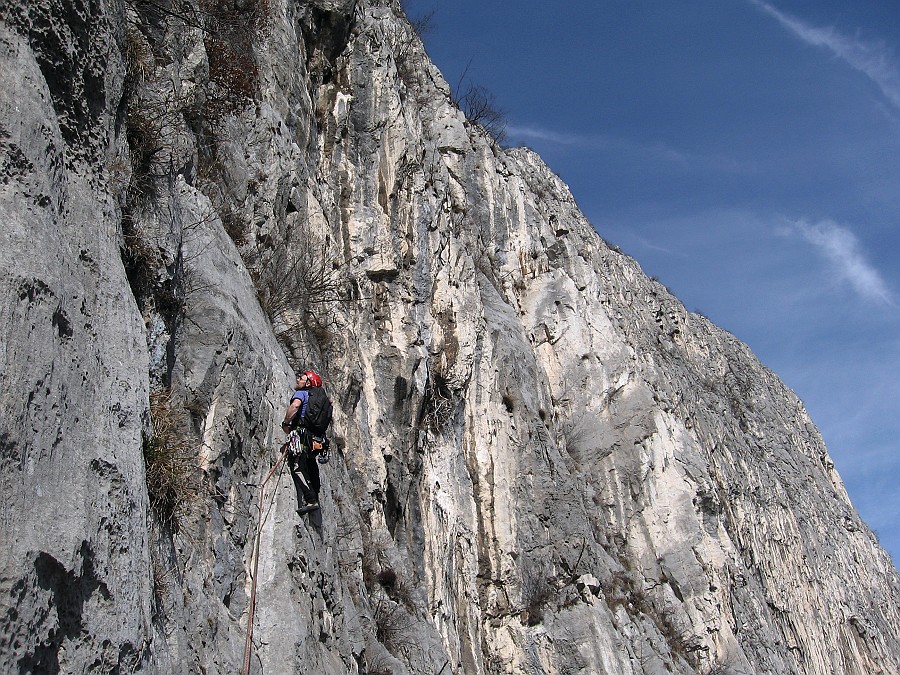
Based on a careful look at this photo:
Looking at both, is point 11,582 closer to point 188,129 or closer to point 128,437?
point 128,437

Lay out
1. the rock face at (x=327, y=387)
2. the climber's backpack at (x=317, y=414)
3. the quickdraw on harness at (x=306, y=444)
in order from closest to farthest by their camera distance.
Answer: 1. the rock face at (x=327, y=387)
2. the quickdraw on harness at (x=306, y=444)
3. the climber's backpack at (x=317, y=414)

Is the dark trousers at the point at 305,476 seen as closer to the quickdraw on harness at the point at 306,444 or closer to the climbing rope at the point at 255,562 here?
the quickdraw on harness at the point at 306,444

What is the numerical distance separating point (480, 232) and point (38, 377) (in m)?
14.9

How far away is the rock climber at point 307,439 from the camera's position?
694 centimetres

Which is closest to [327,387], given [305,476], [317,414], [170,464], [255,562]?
[317,414]

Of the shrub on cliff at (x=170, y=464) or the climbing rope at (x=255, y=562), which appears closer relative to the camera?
the shrub on cliff at (x=170, y=464)

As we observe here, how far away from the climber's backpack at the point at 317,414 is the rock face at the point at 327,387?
0.36 m

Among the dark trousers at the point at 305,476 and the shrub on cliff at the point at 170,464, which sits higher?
the dark trousers at the point at 305,476

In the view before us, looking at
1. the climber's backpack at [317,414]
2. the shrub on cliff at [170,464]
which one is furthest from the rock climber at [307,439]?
the shrub on cliff at [170,464]

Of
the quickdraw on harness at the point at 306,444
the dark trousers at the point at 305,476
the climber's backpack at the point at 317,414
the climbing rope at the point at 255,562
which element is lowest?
the climbing rope at the point at 255,562

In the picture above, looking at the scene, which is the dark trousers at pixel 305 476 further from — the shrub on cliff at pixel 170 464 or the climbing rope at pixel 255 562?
the shrub on cliff at pixel 170 464

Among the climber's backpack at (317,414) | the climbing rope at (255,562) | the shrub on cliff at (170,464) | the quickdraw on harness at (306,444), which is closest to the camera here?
the shrub on cliff at (170,464)

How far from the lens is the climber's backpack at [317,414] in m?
7.11

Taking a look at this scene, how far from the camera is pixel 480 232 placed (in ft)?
59.9
